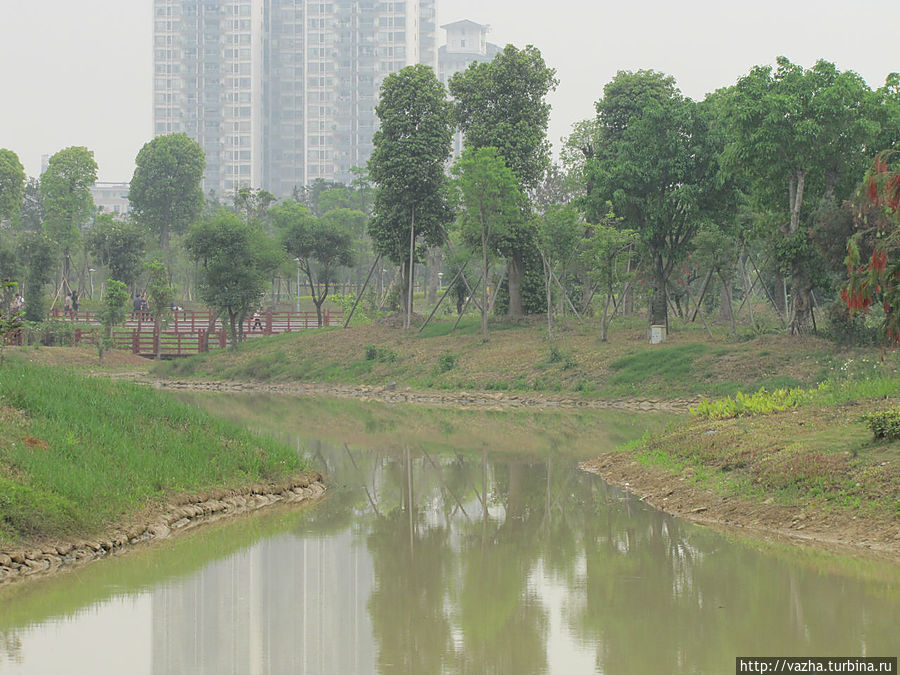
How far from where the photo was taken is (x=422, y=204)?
1797 inches

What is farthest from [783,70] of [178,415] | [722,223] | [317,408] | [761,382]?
[178,415]

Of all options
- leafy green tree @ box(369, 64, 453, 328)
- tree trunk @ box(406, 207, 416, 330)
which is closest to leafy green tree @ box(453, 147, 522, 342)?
tree trunk @ box(406, 207, 416, 330)

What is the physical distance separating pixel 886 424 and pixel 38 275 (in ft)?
158

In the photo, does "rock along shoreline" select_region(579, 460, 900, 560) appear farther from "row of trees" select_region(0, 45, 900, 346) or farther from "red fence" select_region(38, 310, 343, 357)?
"red fence" select_region(38, 310, 343, 357)

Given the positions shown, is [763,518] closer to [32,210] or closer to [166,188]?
[166,188]

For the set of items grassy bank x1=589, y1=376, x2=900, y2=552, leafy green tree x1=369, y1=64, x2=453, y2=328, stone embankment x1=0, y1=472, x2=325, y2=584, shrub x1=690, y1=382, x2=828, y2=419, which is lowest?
stone embankment x1=0, y1=472, x2=325, y2=584

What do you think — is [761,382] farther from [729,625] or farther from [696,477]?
[729,625]

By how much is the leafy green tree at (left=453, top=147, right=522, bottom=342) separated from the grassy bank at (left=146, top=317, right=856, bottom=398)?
3.06 metres

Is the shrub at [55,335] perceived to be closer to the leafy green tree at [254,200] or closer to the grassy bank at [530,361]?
the grassy bank at [530,361]

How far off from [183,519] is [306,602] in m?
3.87

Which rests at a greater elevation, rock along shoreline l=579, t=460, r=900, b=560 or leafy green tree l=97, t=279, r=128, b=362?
leafy green tree l=97, t=279, r=128, b=362

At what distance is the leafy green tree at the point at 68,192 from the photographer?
69438 millimetres

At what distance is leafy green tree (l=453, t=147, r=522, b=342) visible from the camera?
39.5m

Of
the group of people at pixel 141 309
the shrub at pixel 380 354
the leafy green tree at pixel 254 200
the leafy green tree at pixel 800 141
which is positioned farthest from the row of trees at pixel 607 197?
the leafy green tree at pixel 254 200
